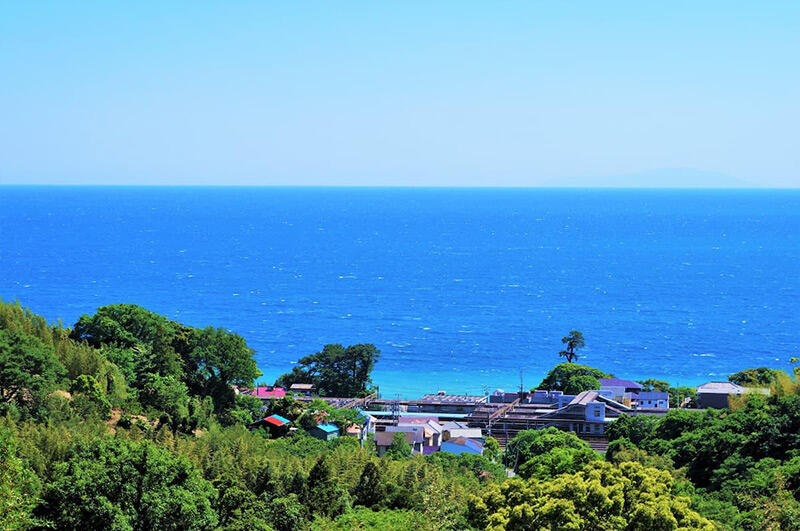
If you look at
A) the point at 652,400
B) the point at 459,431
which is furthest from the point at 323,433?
the point at 652,400

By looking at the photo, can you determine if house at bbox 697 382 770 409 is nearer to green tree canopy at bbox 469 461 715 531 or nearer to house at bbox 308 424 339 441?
house at bbox 308 424 339 441

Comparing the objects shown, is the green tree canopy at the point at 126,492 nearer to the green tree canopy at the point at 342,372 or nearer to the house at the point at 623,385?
the green tree canopy at the point at 342,372

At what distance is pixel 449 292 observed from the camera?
9438 centimetres

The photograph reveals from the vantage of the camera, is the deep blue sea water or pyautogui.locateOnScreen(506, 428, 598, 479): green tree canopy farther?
the deep blue sea water

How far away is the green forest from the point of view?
62.6 feet

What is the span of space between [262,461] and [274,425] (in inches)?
419

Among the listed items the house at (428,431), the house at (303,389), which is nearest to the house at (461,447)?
the house at (428,431)

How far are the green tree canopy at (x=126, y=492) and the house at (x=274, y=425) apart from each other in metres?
13.9

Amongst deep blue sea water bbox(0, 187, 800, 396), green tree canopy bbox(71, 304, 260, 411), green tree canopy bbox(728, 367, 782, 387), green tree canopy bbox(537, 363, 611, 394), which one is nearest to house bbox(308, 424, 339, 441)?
green tree canopy bbox(71, 304, 260, 411)

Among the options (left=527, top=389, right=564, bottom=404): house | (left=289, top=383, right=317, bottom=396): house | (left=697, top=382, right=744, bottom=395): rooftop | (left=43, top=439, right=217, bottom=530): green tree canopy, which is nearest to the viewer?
(left=43, top=439, right=217, bottom=530): green tree canopy

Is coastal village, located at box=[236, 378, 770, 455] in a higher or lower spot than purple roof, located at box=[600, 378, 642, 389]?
lower

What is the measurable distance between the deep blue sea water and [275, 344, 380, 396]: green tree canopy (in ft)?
19.7

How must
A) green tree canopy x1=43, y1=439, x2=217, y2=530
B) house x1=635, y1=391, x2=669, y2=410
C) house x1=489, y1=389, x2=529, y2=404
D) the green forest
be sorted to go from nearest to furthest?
the green forest
green tree canopy x1=43, y1=439, x2=217, y2=530
house x1=635, y1=391, x2=669, y2=410
house x1=489, y1=389, x2=529, y2=404

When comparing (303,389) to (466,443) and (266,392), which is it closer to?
(266,392)
